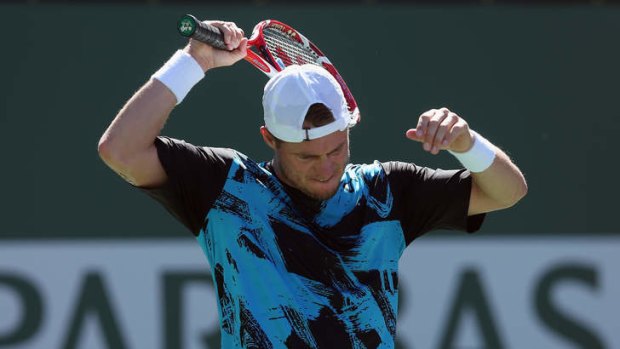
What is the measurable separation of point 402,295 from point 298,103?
8.91ft

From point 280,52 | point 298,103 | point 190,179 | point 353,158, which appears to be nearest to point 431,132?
point 298,103

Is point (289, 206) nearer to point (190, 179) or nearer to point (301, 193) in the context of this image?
point (301, 193)

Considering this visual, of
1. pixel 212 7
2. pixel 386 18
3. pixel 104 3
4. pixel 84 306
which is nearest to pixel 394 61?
pixel 386 18

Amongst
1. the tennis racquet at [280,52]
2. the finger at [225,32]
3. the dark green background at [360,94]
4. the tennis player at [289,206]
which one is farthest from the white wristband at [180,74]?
the dark green background at [360,94]

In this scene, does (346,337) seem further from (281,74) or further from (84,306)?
(84,306)

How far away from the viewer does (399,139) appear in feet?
18.3

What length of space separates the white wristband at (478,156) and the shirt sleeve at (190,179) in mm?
604

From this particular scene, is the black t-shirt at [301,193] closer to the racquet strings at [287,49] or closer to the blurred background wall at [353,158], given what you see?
the racquet strings at [287,49]

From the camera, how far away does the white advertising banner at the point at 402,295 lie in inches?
214

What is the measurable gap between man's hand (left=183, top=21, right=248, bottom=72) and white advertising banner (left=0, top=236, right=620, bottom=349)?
2437 mm

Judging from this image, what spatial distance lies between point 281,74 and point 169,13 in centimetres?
268

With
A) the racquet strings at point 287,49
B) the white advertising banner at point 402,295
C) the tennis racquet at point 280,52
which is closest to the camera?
the tennis racquet at point 280,52

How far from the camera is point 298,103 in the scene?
2.94 m

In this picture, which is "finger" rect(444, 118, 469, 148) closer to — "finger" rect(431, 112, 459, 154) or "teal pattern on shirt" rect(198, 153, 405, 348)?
"finger" rect(431, 112, 459, 154)
